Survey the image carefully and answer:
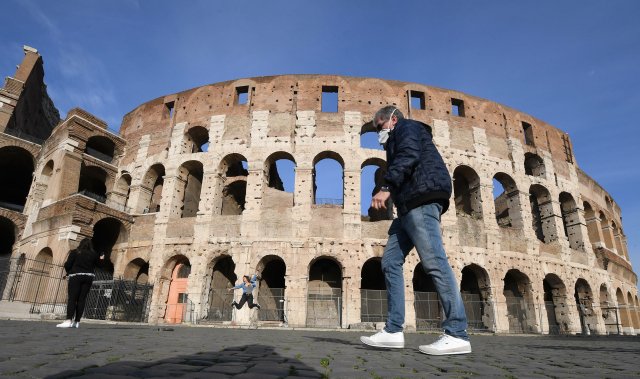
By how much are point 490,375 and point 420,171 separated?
186 centimetres

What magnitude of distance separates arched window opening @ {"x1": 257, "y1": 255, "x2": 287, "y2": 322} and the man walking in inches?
470

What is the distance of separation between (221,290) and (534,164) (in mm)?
17124

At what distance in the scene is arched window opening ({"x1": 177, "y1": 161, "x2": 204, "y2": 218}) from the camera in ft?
60.2

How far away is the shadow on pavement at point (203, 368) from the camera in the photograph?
1.97 meters

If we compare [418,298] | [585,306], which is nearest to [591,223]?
[585,306]

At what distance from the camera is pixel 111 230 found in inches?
724

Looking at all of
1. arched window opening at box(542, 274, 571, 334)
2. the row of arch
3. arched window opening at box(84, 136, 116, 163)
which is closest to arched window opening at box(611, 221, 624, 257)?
the row of arch

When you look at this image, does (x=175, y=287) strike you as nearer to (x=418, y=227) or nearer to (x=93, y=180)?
(x=93, y=180)

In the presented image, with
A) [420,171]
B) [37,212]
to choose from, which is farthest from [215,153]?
[420,171]

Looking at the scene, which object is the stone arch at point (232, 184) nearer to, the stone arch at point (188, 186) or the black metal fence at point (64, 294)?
the stone arch at point (188, 186)

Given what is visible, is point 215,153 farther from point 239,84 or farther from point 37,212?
point 37,212

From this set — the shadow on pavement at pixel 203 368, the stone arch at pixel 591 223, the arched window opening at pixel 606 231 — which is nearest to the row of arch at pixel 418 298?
the stone arch at pixel 591 223

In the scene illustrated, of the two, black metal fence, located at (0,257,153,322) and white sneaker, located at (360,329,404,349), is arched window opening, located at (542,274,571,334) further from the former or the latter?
black metal fence, located at (0,257,153,322)

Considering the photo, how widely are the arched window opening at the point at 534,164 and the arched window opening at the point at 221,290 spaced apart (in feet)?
52.2
